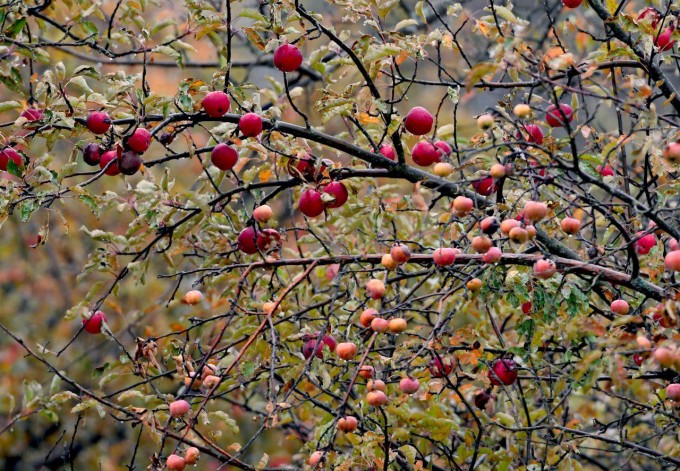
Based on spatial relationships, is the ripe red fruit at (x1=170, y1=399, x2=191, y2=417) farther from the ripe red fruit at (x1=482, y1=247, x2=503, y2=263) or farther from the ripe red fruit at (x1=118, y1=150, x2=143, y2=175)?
the ripe red fruit at (x1=482, y1=247, x2=503, y2=263)

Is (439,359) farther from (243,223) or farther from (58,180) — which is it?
(58,180)

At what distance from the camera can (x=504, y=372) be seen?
2252 millimetres

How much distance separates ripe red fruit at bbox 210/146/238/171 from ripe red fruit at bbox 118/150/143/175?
0.22 meters

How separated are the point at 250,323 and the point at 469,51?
333 centimetres

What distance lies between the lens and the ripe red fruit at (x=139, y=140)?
210cm

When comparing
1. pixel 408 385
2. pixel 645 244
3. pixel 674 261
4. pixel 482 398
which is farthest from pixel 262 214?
pixel 645 244

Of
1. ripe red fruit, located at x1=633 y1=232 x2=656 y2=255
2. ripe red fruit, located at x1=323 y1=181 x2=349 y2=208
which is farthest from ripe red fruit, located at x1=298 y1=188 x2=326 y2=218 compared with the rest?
ripe red fruit, located at x1=633 y1=232 x2=656 y2=255

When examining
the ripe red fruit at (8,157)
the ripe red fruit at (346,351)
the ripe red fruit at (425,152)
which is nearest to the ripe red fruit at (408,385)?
the ripe red fruit at (346,351)

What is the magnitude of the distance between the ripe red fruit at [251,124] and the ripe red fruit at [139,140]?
0.26 metres

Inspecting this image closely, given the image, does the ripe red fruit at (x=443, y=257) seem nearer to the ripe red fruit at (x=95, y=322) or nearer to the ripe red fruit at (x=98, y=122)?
the ripe red fruit at (x=98, y=122)

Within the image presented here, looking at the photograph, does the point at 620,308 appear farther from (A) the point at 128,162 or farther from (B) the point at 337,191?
(A) the point at 128,162

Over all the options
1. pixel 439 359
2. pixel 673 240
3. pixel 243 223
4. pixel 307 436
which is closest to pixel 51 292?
pixel 307 436

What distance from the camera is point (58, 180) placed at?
7.17 ft

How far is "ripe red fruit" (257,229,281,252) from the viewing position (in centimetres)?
224
